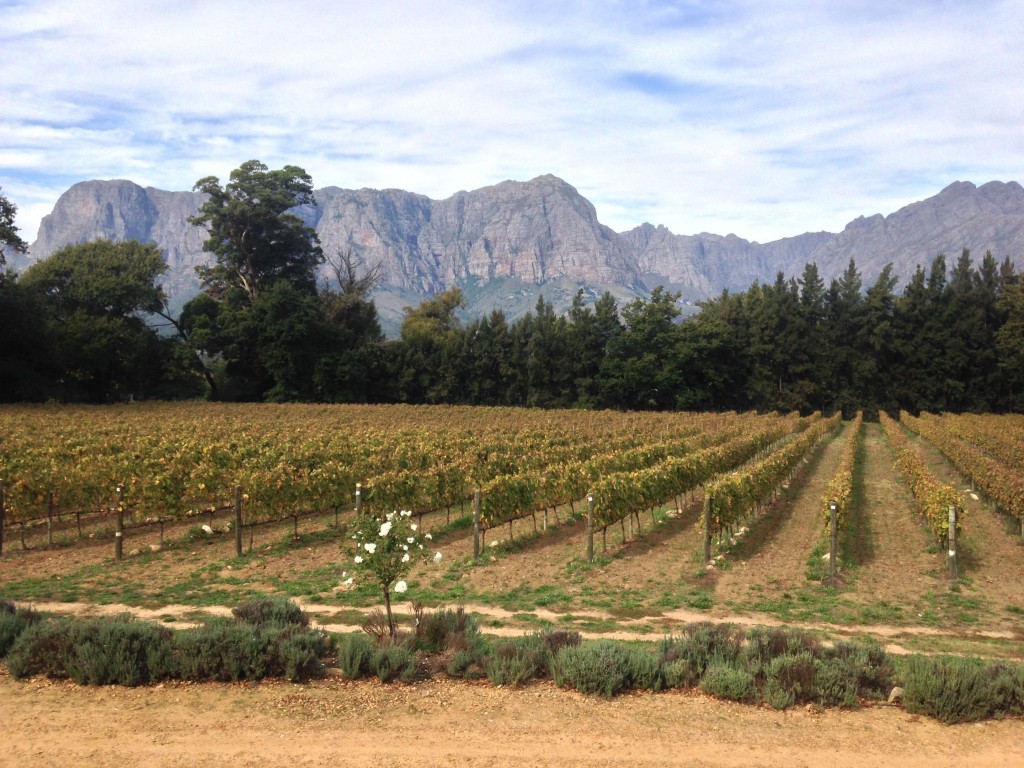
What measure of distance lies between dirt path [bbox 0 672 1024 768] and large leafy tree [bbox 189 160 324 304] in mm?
58928

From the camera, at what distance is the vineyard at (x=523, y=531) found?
10.6m

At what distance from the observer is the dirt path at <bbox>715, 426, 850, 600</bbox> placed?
11602 mm

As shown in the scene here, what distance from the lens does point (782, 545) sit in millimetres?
14289

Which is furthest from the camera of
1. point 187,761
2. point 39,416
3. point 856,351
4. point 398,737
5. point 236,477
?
point 856,351

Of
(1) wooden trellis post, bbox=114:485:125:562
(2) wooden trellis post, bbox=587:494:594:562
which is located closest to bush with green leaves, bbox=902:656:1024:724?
(2) wooden trellis post, bbox=587:494:594:562

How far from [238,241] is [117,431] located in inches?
1657

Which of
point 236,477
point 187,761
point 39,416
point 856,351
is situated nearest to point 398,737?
point 187,761

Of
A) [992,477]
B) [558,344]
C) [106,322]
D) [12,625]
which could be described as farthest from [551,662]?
[558,344]

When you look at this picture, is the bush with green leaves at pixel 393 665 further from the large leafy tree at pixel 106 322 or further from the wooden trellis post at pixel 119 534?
the large leafy tree at pixel 106 322

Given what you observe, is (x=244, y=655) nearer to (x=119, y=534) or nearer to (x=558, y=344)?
(x=119, y=534)

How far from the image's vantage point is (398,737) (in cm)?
600

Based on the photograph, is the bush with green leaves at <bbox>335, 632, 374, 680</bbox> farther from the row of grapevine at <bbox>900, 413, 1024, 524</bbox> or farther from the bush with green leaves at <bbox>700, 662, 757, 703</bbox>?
the row of grapevine at <bbox>900, 413, 1024, 524</bbox>

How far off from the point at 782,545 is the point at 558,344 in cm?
4351

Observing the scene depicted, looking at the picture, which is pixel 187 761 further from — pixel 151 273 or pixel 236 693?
pixel 151 273
